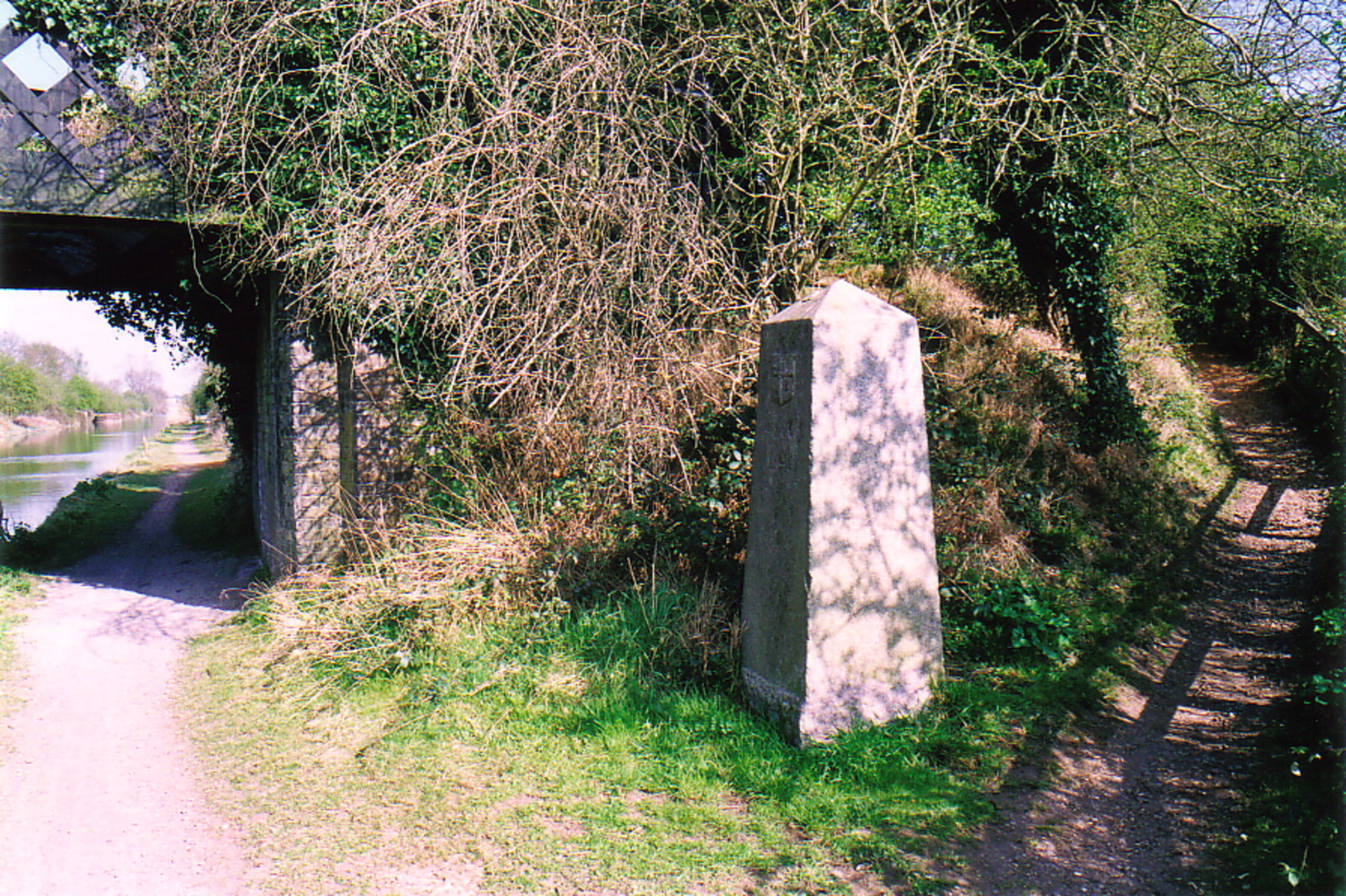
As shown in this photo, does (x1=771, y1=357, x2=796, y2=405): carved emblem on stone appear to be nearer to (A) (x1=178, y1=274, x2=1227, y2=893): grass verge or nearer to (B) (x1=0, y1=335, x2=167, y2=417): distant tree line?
(A) (x1=178, y1=274, x2=1227, y2=893): grass verge

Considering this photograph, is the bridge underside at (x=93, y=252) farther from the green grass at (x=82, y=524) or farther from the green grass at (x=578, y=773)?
the green grass at (x=578, y=773)

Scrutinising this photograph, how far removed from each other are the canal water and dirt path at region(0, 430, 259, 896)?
5539 mm

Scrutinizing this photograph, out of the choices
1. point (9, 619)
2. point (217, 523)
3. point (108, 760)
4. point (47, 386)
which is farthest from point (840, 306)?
point (47, 386)

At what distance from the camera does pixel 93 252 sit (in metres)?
8.99

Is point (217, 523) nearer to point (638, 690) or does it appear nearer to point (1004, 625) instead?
point (638, 690)

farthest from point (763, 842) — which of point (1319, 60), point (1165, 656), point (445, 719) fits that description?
point (1319, 60)

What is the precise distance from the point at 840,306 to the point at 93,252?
27.9 ft

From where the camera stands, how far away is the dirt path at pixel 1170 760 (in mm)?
3502

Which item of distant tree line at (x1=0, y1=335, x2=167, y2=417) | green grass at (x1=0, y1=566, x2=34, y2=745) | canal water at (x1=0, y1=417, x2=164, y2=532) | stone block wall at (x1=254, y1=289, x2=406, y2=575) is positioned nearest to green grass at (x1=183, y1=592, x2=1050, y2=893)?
green grass at (x1=0, y1=566, x2=34, y2=745)

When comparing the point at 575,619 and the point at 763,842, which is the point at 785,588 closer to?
the point at 763,842

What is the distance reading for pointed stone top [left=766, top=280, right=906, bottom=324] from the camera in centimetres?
462

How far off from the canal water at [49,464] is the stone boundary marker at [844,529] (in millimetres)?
12364

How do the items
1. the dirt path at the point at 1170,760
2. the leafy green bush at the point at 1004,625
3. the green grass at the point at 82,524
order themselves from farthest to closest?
the green grass at the point at 82,524, the leafy green bush at the point at 1004,625, the dirt path at the point at 1170,760

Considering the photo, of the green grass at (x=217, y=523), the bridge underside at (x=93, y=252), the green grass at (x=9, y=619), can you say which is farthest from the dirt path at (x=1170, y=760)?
the green grass at (x=217, y=523)
